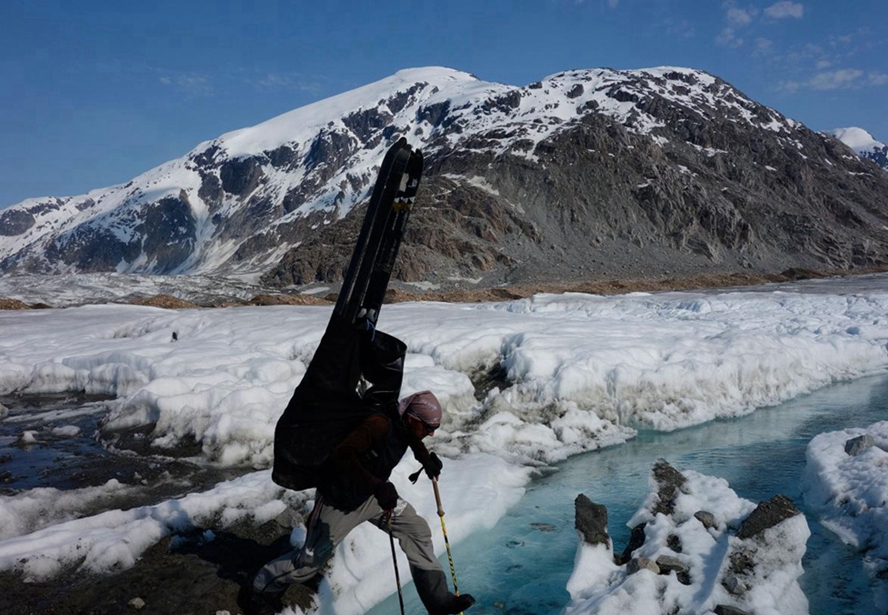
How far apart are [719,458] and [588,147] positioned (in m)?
108

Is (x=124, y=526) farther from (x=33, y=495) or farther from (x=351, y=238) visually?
(x=351, y=238)

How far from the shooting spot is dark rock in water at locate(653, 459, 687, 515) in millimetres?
6473

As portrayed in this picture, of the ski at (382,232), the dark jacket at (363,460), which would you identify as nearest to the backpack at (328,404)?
the dark jacket at (363,460)

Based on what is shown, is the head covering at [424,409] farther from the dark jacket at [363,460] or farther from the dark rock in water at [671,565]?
the dark rock in water at [671,565]

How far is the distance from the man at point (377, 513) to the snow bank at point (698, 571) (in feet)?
4.67

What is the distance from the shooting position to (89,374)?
13164 millimetres

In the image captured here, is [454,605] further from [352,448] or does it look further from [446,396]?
[446,396]

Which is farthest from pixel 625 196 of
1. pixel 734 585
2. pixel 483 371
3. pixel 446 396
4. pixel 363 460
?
pixel 363 460

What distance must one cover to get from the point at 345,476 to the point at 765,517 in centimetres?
428

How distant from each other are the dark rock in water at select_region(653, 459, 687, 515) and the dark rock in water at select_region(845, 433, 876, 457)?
257 centimetres

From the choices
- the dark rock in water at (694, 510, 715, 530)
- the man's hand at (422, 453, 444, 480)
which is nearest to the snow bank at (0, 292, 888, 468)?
the dark rock in water at (694, 510, 715, 530)

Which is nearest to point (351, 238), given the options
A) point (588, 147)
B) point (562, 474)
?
point (588, 147)

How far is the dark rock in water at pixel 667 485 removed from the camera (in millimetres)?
6473

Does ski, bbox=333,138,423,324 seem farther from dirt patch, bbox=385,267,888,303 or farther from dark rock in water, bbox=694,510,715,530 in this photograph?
dirt patch, bbox=385,267,888,303
